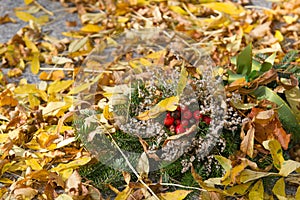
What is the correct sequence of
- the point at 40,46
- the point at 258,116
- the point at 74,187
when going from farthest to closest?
1. the point at 40,46
2. the point at 258,116
3. the point at 74,187

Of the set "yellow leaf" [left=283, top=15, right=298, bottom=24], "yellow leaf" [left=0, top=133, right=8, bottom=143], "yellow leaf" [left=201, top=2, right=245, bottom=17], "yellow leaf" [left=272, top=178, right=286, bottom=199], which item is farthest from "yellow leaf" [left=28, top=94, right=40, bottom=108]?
"yellow leaf" [left=283, top=15, right=298, bottom=24]

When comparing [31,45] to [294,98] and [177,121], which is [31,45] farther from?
[294,98]

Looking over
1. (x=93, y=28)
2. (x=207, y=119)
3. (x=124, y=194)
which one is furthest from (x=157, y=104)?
(x=93, y=28)

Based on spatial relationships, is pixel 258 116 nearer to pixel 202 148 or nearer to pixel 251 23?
pixel 202 148

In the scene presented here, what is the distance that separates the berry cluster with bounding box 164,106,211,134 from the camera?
144 centimetres

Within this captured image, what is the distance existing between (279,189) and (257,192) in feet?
0.18

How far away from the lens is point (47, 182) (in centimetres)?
144

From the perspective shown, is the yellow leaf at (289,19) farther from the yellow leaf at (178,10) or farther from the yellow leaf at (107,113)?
the yellow leaf at (107,113)

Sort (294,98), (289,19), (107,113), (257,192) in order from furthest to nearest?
(289,19) → (294,98) → (107,113) → (257,192)

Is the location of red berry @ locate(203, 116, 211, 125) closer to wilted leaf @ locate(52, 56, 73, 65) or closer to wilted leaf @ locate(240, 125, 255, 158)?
wilted leaf @ locate(240, 125, 255, 158)

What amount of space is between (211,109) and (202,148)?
0.33 feet

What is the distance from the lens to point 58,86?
1.73 meters

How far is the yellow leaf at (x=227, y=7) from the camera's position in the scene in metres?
2.12

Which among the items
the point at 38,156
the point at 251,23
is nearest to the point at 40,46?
the point at 38,156
